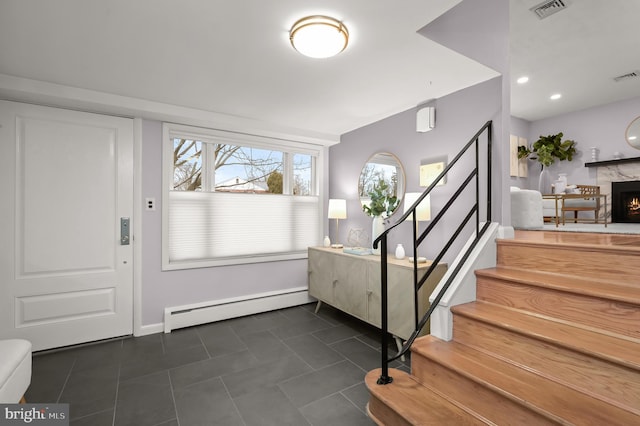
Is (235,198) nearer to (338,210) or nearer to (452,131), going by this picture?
(338,210)

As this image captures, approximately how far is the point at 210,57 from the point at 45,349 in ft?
10.1

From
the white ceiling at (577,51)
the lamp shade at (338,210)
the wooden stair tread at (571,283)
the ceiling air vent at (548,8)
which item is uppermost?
the white ceiling at (577,51)

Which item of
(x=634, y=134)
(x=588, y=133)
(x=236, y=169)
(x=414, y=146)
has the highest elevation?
(x=588, y=133)

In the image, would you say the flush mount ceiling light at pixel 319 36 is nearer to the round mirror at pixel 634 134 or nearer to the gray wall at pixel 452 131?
the gray wall at pixel 452 131

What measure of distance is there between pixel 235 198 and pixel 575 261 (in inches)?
133

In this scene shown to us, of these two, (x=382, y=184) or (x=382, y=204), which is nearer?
(x=382, y=204)

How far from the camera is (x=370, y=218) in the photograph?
12.5 feet

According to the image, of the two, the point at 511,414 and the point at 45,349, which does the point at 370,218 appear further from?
the point at 45,349

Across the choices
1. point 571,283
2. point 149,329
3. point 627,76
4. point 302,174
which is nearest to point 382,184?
point 302,174

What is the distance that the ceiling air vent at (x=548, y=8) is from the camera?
7.32 ft

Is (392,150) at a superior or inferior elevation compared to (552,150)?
inferior

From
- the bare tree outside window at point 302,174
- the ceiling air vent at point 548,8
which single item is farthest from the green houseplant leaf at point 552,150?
the bare tree outside window at point 302,174

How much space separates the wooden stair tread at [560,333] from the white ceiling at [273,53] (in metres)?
1.77

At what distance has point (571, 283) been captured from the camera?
1.65 metres
